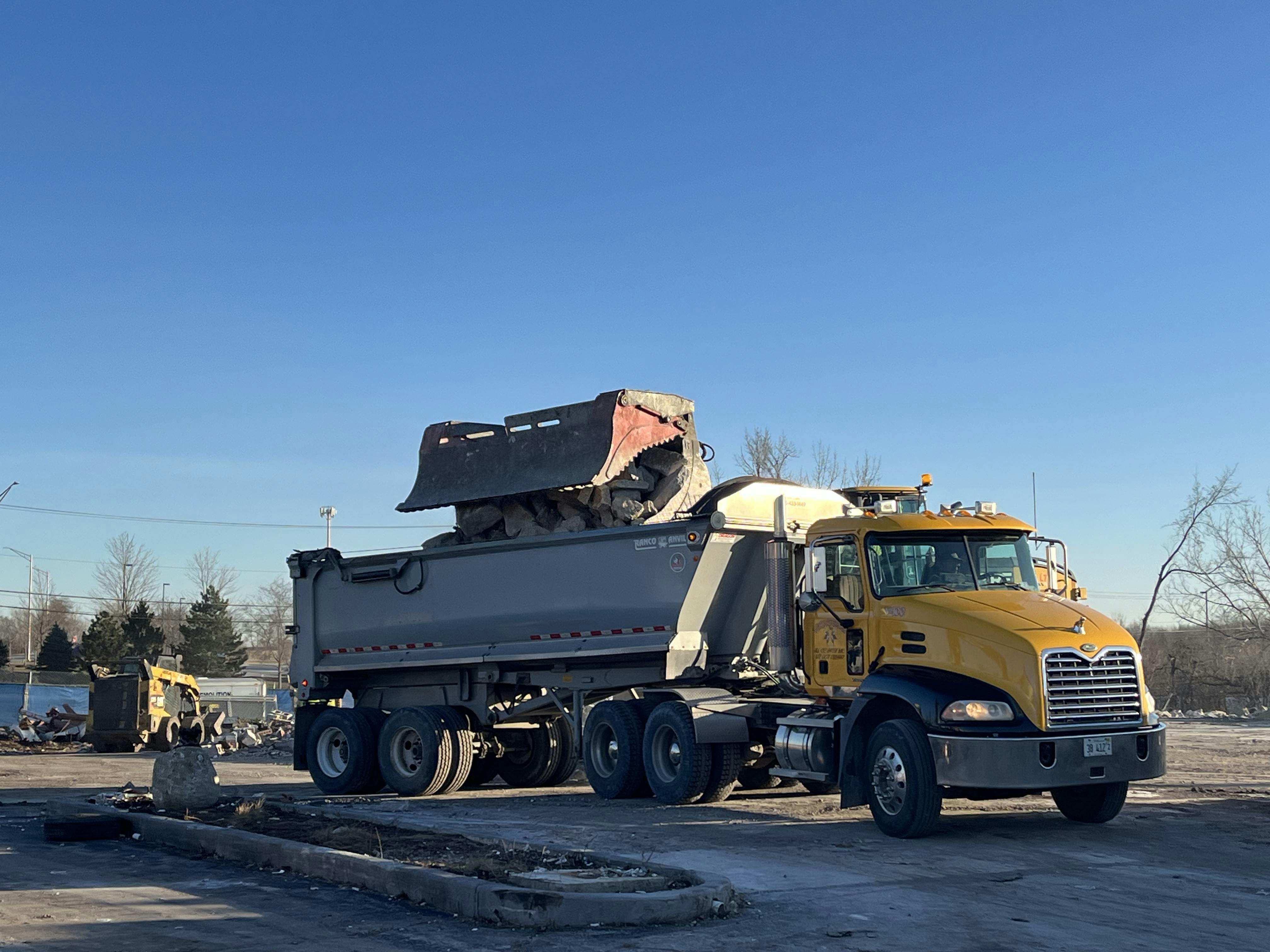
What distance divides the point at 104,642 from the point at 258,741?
38.1 m

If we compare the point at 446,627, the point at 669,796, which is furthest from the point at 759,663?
the point at 446,627

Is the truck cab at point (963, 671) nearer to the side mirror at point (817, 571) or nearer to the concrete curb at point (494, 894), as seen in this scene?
the side mirror at point (817, 571)

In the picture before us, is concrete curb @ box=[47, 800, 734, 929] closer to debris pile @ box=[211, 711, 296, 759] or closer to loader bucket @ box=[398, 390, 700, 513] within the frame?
loader bucket @ box=[398, 390, 700, 513]

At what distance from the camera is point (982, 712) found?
10.7 metres

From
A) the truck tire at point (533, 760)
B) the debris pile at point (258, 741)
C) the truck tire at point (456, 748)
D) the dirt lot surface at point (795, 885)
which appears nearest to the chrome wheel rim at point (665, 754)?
the dirt lot surface at point (795, 885)

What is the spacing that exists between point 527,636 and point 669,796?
2.95 m

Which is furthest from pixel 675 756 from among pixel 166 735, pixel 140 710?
pixel 166 735

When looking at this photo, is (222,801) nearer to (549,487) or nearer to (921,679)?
(549,487)

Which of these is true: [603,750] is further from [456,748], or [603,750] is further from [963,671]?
[963,671]

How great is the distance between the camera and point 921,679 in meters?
11.2

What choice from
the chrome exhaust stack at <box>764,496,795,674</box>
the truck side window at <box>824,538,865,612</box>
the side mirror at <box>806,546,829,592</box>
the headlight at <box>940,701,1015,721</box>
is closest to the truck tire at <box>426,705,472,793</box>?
the chrome exhaust stack at <box>764,496,795,674</box>

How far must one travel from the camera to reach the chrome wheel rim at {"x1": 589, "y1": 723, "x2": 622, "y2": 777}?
1492 cm

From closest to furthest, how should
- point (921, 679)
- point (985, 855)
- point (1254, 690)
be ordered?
point (985, 855) < point (921, 679) < point (1254, 690)

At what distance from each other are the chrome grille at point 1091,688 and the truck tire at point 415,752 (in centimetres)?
832
